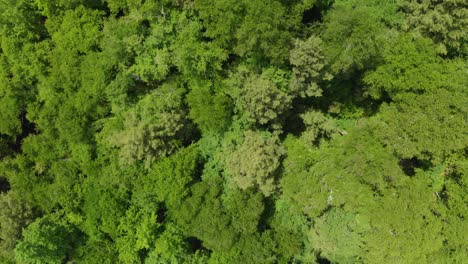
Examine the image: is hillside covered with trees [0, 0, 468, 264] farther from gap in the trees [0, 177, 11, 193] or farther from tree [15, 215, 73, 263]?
gap in the trees [0, 177, 11, 193]

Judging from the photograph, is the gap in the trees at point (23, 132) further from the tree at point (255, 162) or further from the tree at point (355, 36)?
the tree at point (355, 36)

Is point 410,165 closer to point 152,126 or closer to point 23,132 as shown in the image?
point 152,126

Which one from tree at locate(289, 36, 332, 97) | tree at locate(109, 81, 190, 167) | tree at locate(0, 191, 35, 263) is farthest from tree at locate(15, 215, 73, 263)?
tree at locate(289, 36, 332, 97)

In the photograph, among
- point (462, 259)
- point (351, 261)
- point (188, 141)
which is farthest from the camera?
point (188, 141)

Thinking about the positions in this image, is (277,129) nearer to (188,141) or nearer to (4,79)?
(188,141)

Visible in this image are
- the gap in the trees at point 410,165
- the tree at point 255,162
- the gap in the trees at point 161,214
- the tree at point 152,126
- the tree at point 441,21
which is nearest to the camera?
the tree at point 441,21

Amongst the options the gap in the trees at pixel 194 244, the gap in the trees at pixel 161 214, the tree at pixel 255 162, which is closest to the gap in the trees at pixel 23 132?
the gap in the trees at pixel 161 214

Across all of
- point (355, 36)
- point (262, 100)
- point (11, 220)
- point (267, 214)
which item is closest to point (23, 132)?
point (11, 220)

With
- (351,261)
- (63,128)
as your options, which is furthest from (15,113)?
(351,261)

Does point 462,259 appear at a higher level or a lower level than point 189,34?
lower
